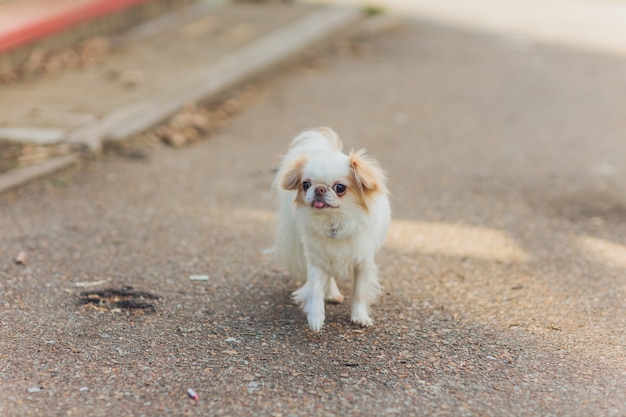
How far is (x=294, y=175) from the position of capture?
12.9 feet

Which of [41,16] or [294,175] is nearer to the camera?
[294,175]

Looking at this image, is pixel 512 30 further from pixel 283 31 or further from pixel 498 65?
pixel 283 31

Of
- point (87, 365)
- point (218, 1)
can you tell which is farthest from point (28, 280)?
point (218, 1)

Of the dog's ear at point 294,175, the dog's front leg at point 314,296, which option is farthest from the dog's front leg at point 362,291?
the dog's ear at point 294,175

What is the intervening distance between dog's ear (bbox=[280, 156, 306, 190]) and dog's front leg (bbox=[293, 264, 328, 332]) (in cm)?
44

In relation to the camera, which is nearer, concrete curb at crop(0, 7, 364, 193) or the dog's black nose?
the dog's black nose

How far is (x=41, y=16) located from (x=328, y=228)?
6.01 metres

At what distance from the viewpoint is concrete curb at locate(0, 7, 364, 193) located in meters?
6.55

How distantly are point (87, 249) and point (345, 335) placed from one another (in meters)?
1.79

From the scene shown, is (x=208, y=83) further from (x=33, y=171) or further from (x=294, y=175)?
(x=294, y=175)

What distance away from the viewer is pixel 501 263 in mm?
5059

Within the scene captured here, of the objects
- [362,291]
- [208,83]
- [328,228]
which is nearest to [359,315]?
[362,291]

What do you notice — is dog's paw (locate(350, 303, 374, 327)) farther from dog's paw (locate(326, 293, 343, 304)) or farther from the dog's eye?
the dog's eye

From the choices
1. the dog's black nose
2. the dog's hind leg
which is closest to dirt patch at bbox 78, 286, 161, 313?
the dog's hind leg
